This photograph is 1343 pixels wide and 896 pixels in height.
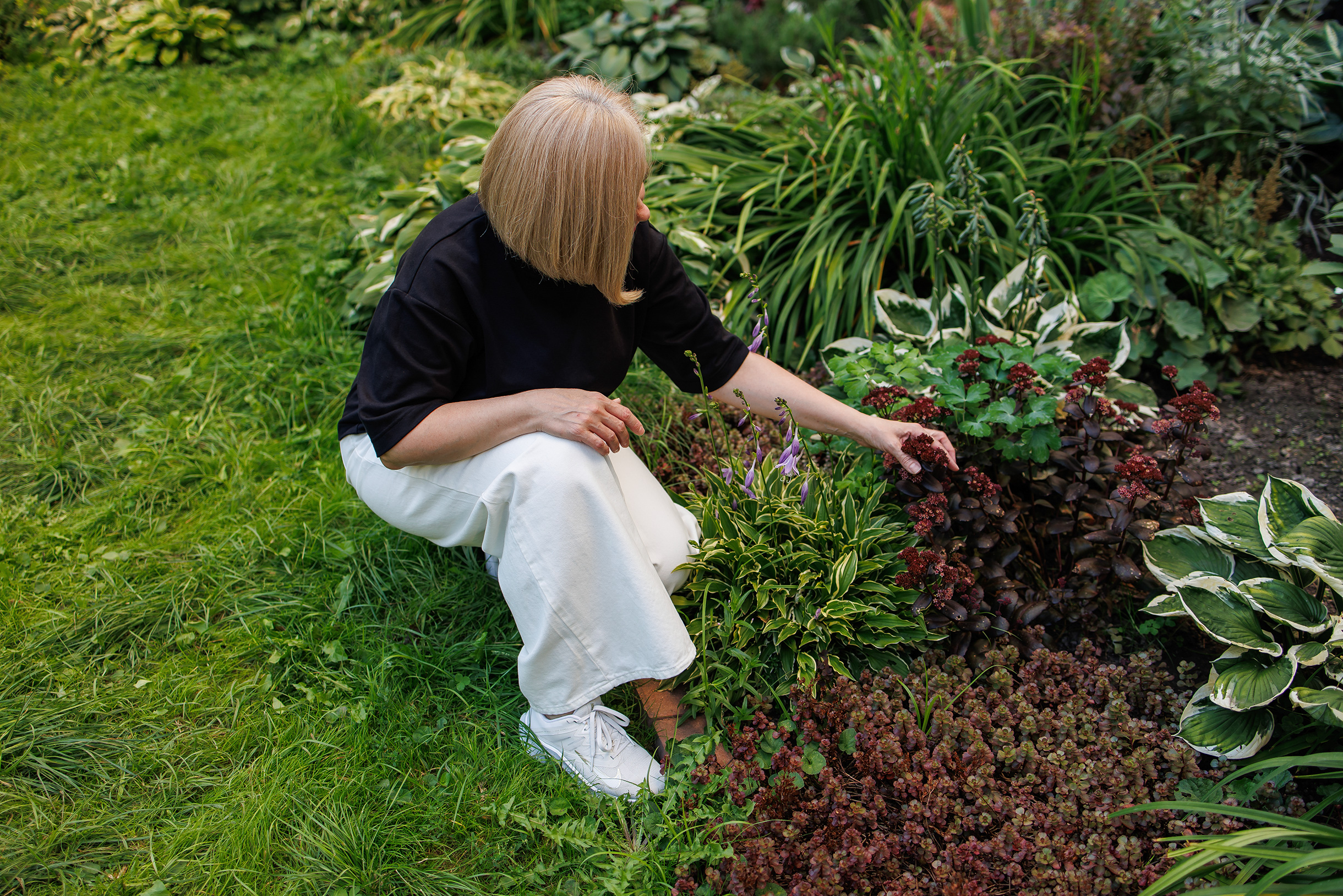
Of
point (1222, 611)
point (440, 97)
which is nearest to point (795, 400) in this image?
point (1222, 611)

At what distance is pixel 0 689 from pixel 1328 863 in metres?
2.90

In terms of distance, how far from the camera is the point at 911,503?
2.12 m

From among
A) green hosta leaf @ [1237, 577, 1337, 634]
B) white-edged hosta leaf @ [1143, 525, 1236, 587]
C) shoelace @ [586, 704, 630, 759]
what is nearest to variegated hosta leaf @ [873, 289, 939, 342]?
white-edged hosta leaf @ [1143, 525, 1236, 587]

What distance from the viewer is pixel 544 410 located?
1.79m

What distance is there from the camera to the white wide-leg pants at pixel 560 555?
1.75 metres

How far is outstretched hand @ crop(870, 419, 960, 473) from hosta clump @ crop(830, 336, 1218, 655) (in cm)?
3

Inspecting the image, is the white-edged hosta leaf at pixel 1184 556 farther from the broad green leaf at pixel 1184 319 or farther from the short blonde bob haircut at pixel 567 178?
the short blonde bob haircut at pixel 567 178

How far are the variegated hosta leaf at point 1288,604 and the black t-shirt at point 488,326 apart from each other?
4.49ft

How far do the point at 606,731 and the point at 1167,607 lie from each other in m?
1.33

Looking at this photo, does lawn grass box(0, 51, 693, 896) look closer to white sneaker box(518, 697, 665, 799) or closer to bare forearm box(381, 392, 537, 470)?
white sneaker box(518, 697, 665, 799)

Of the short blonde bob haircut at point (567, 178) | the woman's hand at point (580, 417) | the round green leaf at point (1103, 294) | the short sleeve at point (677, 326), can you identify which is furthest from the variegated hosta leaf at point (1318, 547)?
the short blonde bob haircut at point (567, 178)

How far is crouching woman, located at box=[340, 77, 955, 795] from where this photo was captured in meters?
1.74

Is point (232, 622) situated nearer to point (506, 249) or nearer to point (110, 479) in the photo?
point (110, 479)

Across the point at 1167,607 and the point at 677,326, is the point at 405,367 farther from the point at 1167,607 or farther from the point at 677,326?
the point at 1167,607
